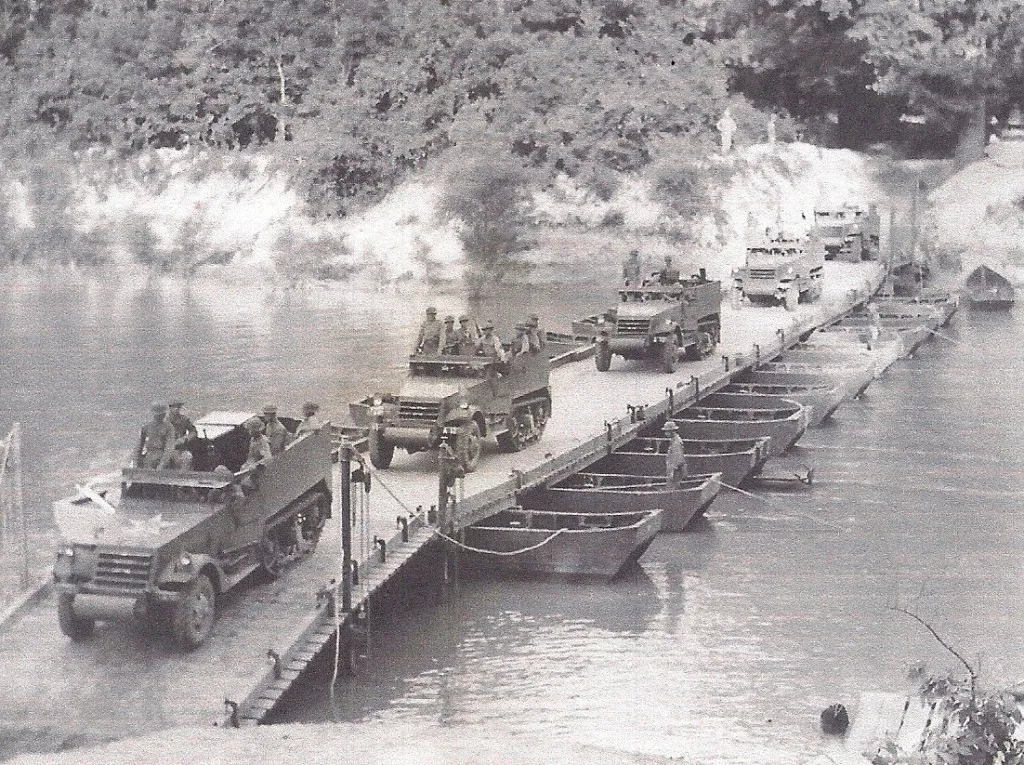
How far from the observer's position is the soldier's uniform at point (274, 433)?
62.6 ft

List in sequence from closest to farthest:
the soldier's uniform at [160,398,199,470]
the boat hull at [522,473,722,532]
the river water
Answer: the soldier's uniform at [160,398,199,470] < the river water < the boat hull at [522,473,722,532]

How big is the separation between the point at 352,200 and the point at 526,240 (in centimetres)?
766

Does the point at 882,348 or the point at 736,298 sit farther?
the point at 736,298

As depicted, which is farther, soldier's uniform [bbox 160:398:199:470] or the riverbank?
the riverbank

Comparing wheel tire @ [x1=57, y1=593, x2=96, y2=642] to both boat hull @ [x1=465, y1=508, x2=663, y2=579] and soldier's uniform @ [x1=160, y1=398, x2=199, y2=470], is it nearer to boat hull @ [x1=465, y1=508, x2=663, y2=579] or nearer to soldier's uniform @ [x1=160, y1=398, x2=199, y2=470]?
soldier's uniform @ [x1=160, y1=398, x2=199, y2=470]

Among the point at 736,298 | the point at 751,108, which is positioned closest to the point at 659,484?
the point at 736,298

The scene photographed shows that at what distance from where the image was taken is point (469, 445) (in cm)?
2339

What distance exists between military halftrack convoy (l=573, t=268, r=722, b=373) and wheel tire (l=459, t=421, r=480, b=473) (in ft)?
29.5

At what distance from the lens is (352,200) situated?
66.6 m

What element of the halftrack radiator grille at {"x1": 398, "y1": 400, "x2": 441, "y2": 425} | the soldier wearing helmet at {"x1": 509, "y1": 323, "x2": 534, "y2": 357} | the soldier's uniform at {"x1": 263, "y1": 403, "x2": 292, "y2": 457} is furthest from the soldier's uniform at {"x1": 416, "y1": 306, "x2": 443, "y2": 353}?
the soldier's uniform at {"x1": 263, "y1": 403, "x2": 292, "y2": 457}

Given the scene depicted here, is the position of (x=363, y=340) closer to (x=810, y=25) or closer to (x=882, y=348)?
(x=882, y=348)

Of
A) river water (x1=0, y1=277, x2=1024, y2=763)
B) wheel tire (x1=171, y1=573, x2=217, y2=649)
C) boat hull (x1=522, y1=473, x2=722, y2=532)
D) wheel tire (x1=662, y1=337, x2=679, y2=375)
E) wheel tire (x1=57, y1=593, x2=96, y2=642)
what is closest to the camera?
wheel tire (x1=171, y1=573, x2=217, y2=649)

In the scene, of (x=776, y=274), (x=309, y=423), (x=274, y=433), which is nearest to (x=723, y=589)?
(x=309, y=423)

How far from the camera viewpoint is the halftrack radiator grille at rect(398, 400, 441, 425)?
76.9 ft
